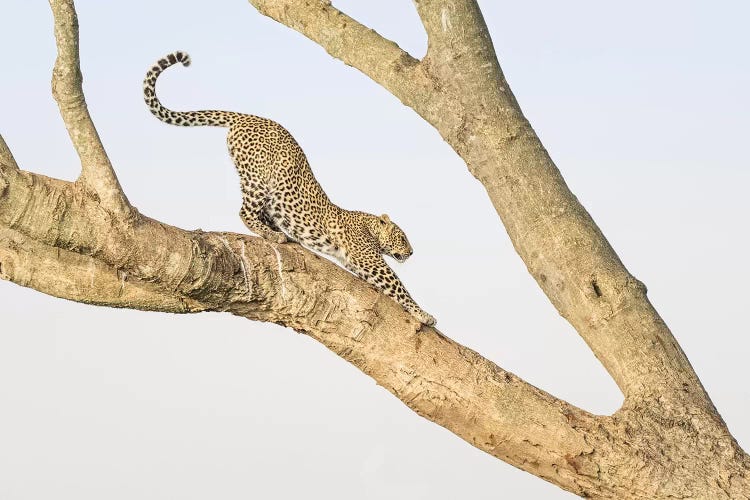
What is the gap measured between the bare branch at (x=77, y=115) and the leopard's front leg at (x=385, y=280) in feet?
9.50

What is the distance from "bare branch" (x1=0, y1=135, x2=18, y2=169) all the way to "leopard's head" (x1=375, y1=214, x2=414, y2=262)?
173 inches

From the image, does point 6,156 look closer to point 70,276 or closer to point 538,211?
point 70,276

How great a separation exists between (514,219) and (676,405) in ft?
6.25

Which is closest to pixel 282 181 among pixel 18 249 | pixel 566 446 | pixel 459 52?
pixel 459 52

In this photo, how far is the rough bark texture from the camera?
25.8 ft

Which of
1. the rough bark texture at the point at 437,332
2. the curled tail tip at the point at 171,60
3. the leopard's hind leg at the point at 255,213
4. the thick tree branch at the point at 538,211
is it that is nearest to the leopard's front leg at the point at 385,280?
the leopard's hind leg at the point at 255,213

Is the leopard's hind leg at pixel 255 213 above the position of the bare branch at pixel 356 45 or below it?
below

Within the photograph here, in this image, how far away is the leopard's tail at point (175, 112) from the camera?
10.6m

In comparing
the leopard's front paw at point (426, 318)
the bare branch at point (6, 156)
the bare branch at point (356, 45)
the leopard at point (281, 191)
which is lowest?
the bare branch at point (6, 156)

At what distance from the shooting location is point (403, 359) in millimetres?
8602

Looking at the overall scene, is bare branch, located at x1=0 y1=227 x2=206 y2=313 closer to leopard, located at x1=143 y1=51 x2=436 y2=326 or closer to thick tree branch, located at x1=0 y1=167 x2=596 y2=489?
thick tree branch, located at x1=0 y1=167 x2=596 y2=489

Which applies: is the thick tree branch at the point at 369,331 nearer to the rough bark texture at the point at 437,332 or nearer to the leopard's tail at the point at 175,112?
the rough bark texture at the point at 437,332

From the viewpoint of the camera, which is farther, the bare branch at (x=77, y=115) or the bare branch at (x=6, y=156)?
the bare branch at (x=6, y=156)

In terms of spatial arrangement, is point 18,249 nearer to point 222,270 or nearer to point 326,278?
point 222,270
